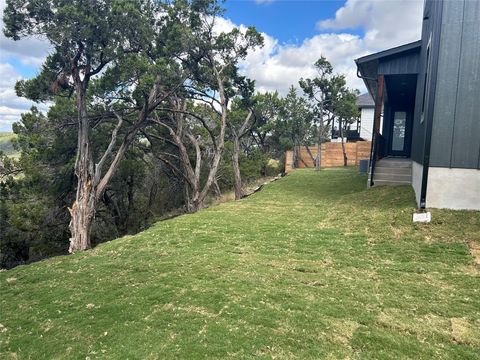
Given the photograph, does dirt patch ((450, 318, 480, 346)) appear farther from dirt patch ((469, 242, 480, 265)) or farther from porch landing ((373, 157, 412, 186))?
porch landing ((373, 157, 412, 186))

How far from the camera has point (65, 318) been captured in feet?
13.7

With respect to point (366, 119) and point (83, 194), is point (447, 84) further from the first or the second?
point (366, 119)

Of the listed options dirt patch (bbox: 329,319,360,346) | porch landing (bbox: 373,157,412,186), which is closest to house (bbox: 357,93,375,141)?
porch landing (bbox: 373,157,412,186)

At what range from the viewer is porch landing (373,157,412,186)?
35.8 ft

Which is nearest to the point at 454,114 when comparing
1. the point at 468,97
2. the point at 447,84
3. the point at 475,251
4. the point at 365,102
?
the point at 468,97

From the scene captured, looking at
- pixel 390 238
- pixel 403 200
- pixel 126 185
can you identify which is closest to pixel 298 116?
pixel 126 185

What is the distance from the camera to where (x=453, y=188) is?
6719 millimetres

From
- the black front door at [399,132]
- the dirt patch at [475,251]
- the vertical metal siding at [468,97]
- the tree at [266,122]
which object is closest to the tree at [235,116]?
the tree at [266,122]

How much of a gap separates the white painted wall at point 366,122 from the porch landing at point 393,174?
2009 cm

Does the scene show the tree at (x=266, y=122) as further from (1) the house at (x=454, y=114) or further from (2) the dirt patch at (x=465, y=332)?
(2) the dirt patch at (x=465, y=332)

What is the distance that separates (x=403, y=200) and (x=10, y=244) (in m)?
15.2

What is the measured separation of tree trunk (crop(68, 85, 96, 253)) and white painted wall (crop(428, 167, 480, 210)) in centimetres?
985

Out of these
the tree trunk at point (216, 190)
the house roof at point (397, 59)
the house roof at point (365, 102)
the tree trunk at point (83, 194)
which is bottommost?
the tree trunk at point (216, 190)

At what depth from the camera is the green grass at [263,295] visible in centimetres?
336
